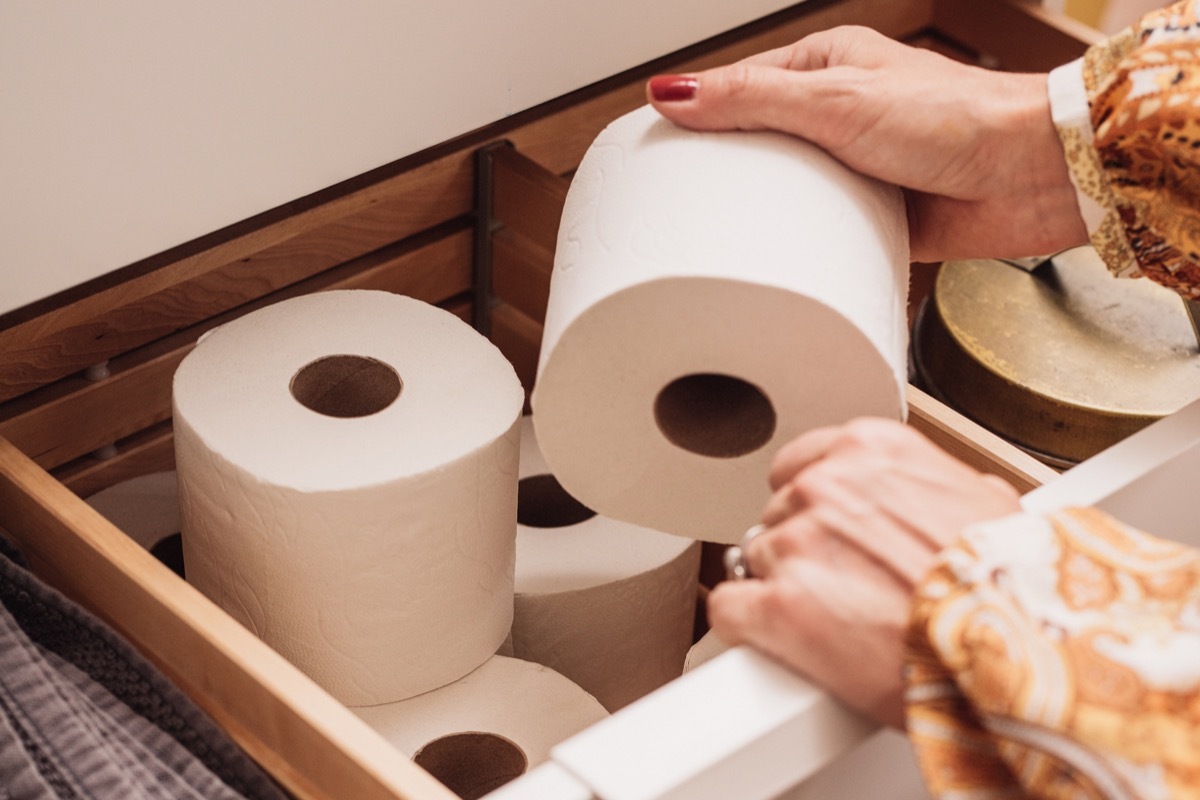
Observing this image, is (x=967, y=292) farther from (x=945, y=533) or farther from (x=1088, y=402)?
(x=945, y=533)

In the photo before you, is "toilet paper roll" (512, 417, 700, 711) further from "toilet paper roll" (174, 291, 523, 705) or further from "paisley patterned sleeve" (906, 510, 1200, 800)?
"paisley patterned sleeve" (906, 510, 1200, 800)

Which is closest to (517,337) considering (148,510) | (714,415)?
(148,510)

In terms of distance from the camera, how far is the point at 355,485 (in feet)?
1.83

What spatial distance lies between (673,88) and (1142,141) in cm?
19

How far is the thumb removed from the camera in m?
0.52

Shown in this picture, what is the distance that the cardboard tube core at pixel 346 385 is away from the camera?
635 millimetres

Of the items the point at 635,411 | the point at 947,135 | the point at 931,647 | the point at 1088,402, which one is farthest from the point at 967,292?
the point at 931,647

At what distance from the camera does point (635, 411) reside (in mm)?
524

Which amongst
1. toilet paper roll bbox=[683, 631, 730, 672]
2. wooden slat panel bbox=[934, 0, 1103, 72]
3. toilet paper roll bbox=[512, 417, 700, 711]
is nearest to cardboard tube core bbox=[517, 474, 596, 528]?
toilet paper roll bbox=[512, 417, 700, 711]

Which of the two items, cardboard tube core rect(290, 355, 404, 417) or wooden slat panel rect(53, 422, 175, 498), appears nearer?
cardboard tube core rect(290, 355, 404, 417)

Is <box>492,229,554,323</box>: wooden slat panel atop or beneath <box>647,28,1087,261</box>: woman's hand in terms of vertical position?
beneath

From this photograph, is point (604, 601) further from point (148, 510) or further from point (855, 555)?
point (855, 555)

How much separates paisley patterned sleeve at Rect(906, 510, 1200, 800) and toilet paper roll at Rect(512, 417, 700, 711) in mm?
389

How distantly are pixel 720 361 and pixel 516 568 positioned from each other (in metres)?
0.30
